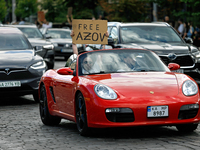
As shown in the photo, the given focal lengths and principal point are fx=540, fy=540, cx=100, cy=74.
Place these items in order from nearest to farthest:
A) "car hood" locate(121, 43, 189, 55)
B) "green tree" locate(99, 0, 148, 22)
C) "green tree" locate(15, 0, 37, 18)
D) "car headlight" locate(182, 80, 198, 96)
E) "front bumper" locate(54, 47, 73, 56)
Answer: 1. "car headlight" locate(182, 80, 198, 96)
2. "car hood" locate(121, 43, 189, 55)
3. "front bumper" locate(54, 47, 73, 56)
4. "green tree" locate(99, 0, 148, 22)
5. "green tree" locate(15, 0, 37, 18)

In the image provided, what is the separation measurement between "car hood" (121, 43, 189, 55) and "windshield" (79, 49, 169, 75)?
496cm

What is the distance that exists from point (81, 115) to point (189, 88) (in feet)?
4.77

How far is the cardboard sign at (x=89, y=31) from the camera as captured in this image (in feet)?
38.2

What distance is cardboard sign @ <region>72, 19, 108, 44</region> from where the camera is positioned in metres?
11.6

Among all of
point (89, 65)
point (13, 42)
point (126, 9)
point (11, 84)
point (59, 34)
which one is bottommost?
point (59, 34)

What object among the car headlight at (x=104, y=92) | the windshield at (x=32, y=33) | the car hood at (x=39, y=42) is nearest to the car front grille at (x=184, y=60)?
the car headlight at (x=104, y=92)

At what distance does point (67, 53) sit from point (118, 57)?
18.8 m

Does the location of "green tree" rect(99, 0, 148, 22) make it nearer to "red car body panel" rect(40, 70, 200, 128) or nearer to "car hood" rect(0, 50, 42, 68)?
"car hood" rect(0, 50, 42, 68)

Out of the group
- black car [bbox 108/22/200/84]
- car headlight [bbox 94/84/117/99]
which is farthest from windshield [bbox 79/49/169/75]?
black car [bbox 108/22/200/84]

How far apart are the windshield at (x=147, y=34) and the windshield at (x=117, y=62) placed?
595cm

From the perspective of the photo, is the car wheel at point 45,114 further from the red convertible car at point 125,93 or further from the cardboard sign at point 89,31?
the cardboard sign at point 89,31

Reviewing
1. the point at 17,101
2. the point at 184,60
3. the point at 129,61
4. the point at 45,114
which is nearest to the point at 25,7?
the point at 184,60

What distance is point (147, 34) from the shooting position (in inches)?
561

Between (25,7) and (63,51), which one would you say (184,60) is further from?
(25,7)
